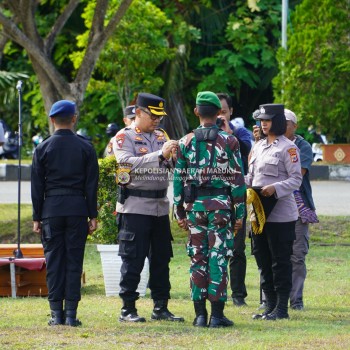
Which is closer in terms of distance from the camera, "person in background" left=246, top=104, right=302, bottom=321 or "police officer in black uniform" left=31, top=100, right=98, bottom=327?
"police officer in black uniform" left=31, top=100, right=98, bottom=327

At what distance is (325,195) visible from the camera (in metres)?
20.7

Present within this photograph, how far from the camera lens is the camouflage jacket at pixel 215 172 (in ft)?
29.5

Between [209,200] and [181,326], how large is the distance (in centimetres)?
106

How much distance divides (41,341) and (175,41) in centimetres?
2183

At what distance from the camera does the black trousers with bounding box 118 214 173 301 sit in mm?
9414

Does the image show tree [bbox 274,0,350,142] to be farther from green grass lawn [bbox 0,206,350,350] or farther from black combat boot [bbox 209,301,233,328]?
black combat boot [bbox 209,301,233,328]

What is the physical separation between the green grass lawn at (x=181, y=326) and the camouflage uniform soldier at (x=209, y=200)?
34 centimetres

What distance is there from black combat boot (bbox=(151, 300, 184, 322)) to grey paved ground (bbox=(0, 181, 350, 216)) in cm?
840

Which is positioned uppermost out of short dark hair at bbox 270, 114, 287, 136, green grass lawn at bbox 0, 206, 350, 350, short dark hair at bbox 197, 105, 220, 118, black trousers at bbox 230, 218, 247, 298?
short dark hair at bbox 197, 105, 220, 118

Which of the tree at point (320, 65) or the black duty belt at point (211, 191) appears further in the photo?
the tree at point (320, 65)

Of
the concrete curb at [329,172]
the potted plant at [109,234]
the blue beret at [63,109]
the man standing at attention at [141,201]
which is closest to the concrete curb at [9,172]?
the concrete curb at [329,172]

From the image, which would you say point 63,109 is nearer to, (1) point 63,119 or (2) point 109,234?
(1) point 63,119

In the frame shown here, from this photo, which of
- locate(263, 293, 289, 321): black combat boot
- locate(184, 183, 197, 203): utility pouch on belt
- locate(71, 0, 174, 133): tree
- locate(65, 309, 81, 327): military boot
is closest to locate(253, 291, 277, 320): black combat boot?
locate(263, 293, 289, 321): black combat boot

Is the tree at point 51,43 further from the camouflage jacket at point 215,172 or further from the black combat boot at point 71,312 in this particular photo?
the black combat boot at point 71,312
